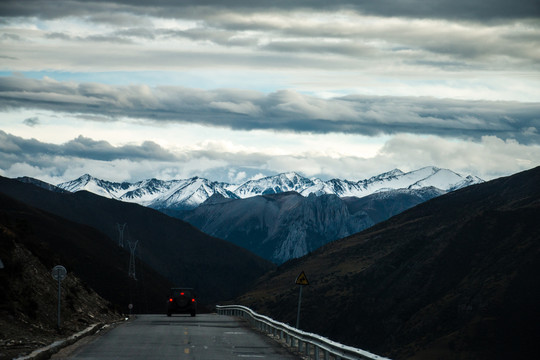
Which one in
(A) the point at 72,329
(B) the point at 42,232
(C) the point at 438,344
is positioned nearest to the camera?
(A) the point at 72,329

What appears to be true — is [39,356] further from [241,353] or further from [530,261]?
[530,261]

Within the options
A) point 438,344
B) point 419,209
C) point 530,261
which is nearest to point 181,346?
point 438,344

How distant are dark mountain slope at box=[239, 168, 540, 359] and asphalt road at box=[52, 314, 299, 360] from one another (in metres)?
57.6

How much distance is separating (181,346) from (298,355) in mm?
4091

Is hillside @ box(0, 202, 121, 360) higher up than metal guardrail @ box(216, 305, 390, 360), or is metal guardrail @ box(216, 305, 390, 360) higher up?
hillside @ box(0, 202, 121, 360)

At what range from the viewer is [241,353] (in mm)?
25453

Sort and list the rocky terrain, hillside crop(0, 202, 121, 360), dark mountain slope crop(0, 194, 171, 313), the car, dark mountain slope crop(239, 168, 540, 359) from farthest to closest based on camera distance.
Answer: dark mountain slope crop(0, 194, 171, 313)
dark mountain slope crop(239, 168, 540, 359)
the car
hillside crop(0, 202, 121, 360)
the rocky terrain

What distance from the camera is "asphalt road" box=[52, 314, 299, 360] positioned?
78.2 feet

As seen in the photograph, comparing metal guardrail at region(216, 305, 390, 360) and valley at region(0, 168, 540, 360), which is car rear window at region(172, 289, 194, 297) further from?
metal guardrail at region(216, 305, 390, 360)

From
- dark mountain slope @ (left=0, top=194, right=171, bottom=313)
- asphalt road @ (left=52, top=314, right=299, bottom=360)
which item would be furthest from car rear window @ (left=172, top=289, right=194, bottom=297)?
dark mountain slope @ (left=0, top=194, right=171, bottom=313)

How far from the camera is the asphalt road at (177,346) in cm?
2384

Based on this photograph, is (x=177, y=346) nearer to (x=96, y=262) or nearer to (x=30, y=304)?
(x=30, y=304)

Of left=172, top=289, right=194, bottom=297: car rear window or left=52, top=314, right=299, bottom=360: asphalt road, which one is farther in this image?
left=172, top=289, right=194, bottom=297: car rear window

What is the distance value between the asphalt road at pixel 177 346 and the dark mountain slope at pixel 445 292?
5763cm
